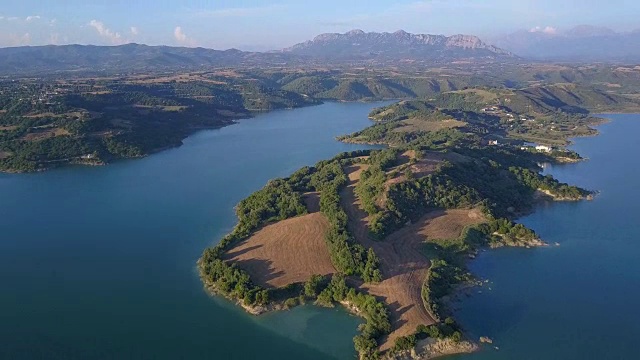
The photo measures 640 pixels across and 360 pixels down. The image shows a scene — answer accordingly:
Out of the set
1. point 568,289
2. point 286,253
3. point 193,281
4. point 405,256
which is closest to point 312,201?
point 286,253

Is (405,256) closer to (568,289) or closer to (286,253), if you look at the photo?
(286,253)

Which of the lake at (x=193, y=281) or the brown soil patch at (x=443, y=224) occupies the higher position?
the brown soil patch at (x=443, y=224)

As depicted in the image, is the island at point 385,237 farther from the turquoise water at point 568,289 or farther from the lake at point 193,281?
the turquoise water at point 568,289

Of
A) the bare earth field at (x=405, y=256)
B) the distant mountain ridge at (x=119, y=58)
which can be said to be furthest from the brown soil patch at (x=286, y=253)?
→ the distant mountain ridge at (x=119, y=58)

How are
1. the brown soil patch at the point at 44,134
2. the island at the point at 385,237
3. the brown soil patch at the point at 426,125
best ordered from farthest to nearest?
the brown soil patch at the point at 426,125 < the brown soil patch at the point at 44,134 < the island at the point at 385,237

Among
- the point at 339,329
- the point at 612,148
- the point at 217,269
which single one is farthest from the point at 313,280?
the point at 612,148

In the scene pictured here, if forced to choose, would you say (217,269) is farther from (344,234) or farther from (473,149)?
(473,149)
